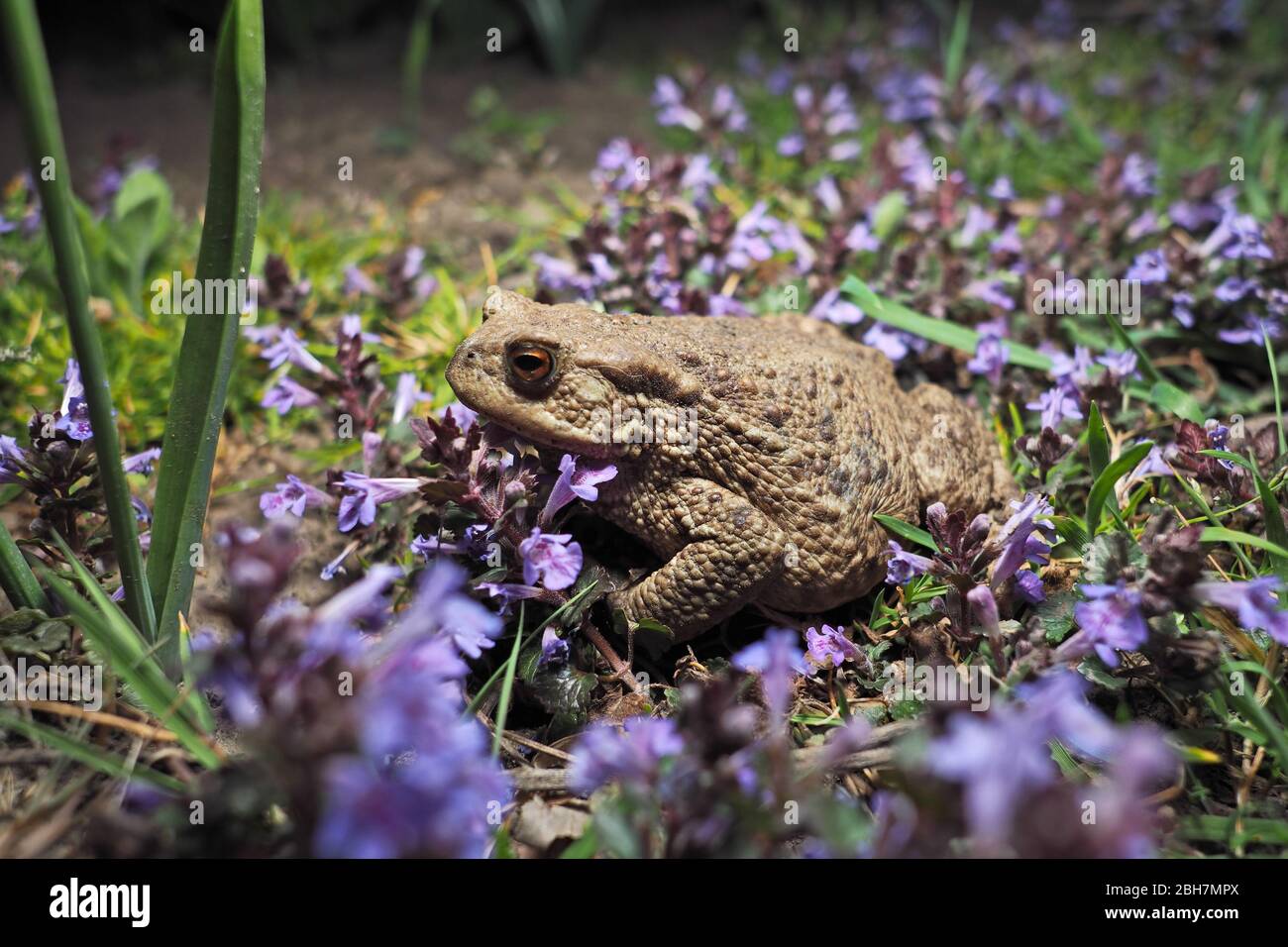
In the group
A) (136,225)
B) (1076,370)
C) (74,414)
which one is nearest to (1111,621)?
(1076,370)

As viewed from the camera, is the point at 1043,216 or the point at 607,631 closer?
the point at 607,631

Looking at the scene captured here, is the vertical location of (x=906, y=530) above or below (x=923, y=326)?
below

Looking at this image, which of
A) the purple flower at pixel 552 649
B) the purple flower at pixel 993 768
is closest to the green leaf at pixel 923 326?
the purple flower at pixel 552 649

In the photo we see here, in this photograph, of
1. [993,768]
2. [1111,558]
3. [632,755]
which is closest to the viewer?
[993,768]

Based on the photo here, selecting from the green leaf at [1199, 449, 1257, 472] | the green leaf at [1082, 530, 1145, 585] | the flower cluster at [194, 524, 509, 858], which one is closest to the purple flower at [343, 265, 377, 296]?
the flower cluster at [194, 524, 509, 858]

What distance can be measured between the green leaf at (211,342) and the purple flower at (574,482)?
39.5 inches

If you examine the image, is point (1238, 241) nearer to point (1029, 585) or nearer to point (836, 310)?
point (836, 310)

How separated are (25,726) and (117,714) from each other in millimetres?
326

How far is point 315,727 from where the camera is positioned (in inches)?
63.2

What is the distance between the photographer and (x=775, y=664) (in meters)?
1.95

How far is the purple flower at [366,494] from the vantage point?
9.59 feet

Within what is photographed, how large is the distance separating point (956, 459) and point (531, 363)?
5.18 feet
